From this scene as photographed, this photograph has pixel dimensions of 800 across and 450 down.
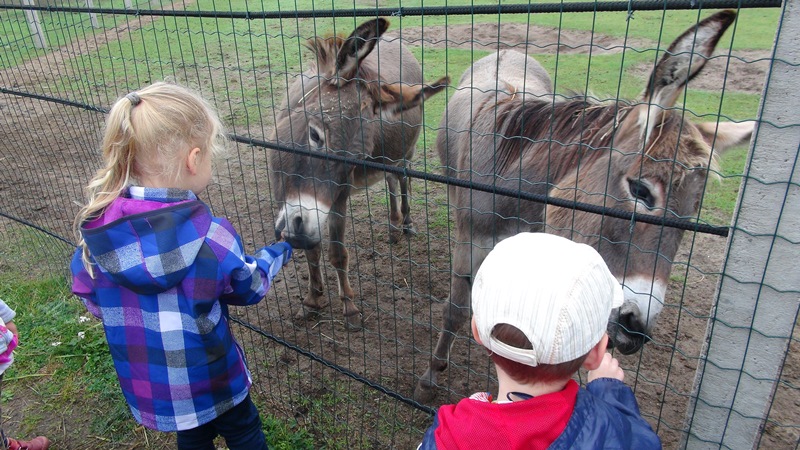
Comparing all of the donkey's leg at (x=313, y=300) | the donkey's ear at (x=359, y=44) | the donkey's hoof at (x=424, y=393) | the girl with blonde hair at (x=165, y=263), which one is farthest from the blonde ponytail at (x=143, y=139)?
the donkey's leg at (x=313, y=300)

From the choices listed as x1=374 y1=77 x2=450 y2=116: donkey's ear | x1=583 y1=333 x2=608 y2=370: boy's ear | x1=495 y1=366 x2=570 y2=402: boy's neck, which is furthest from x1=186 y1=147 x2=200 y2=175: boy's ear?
x1=374 y1=77 x2=450 y2=116: donkey's ear

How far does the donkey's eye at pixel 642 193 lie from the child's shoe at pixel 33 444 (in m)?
3.18

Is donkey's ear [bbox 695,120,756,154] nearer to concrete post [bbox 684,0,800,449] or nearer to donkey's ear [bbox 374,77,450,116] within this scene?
concrete post [bbox 684,0,800,449]

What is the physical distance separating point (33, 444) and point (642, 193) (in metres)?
3.24

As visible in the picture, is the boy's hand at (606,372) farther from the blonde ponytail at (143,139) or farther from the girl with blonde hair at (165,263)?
the blonde ponytail at (143,139)

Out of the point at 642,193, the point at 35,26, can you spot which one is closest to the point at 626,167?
the point at 642,193

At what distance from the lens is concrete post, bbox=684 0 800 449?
4.39 ft

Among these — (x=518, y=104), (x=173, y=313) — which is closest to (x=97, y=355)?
(x=173, y=313)

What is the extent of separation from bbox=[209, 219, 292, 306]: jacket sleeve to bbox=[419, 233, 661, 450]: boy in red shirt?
0.91 metres

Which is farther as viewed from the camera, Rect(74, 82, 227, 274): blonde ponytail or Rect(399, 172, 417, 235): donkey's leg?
Rect(399, 172, 417, 235): donkey's leg

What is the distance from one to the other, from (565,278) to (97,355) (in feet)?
11.3

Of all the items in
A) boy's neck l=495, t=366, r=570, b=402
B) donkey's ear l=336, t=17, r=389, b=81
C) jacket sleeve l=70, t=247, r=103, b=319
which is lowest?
jacket sleeve l=70, t=247, r=103, b=319

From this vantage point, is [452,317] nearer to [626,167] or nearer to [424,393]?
[424,393]

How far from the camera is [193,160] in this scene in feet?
5.82
